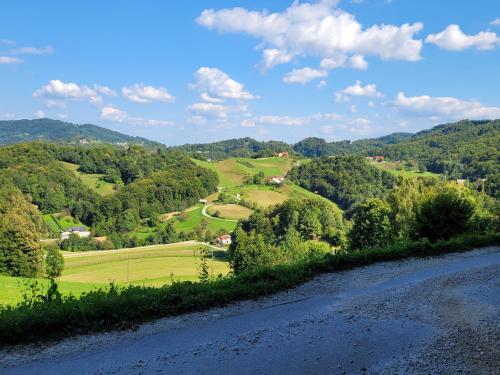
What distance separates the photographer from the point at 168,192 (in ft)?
481

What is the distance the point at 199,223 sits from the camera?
119 metres

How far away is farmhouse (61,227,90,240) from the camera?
108613 millimetres

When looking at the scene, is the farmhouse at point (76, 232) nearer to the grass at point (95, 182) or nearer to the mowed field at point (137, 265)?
the mowed field at point (137, 265)

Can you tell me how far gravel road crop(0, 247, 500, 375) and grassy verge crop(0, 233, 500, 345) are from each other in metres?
0.30

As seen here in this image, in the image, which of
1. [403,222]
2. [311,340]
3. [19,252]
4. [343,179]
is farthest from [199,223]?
[311,340]

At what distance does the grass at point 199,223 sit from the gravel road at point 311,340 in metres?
101

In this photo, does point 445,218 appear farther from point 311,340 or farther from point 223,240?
point 223,240

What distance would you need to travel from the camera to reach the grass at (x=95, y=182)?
157 metres

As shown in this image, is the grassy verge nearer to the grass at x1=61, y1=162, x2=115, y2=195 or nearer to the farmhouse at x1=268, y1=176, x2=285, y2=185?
the farmhouse at x1=268, y1=176, x2=285, y2=185

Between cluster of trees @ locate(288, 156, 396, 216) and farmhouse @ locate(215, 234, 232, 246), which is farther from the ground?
cluster of trees @ locate(288, 156, 396, 216)

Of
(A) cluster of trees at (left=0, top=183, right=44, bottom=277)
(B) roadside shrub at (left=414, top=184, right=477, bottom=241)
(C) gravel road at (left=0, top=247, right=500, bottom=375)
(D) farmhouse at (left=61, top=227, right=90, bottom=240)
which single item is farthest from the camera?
(D) farmhouse at (left=61, top=227, right=90, bottom=240)

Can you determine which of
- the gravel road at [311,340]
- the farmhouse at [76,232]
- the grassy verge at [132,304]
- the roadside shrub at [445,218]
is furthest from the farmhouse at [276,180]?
the gravel road at [311,340]

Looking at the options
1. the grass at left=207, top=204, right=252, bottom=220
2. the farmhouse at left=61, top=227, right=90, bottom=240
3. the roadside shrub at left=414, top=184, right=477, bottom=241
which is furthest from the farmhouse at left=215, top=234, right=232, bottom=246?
the roadside shrub at left=414, top=184, right=477, bottom=241

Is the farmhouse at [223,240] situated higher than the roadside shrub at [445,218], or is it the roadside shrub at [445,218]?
the roadside shrub at [445,218]
